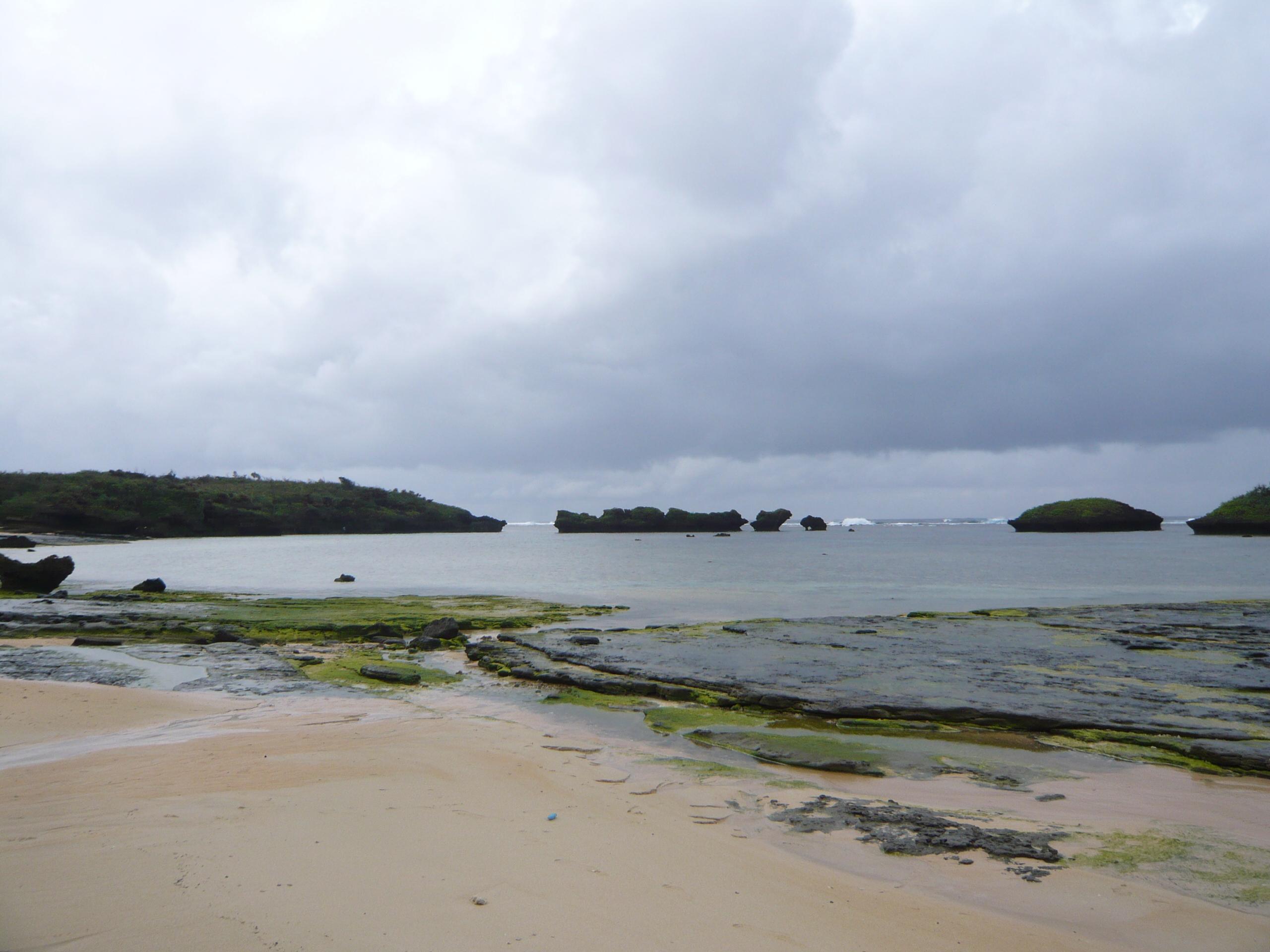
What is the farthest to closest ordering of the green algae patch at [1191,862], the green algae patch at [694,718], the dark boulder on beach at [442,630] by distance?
the dark boulder on beach at [442,630] → the green algae patch at [694,718] → the green algae patch at [1191,862]

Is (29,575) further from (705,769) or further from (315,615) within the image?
(705,769)

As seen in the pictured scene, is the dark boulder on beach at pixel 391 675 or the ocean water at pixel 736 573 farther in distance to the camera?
the ocean water at pixel 736 573

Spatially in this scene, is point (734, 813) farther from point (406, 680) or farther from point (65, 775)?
Result: point (406, 680)

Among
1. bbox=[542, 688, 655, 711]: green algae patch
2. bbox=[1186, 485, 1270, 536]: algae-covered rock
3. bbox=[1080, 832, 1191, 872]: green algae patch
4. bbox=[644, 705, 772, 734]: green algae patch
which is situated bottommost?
bbox=[542, 688, 655, 711]: green algae patch

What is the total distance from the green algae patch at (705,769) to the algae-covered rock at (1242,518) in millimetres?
123522

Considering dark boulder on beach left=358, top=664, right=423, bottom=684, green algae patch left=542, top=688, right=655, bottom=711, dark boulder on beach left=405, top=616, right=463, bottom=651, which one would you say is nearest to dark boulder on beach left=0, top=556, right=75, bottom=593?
dark boulder on beach left=405, top=616, right=463, bottom=651

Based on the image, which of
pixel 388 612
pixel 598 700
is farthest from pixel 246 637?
pixel 598 700

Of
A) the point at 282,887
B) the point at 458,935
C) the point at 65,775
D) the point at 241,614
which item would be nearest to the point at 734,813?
the point at 458,935

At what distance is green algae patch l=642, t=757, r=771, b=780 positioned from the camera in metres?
8.45

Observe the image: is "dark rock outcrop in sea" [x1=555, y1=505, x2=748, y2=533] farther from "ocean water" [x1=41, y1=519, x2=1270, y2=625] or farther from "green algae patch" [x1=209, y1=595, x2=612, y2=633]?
"green algae patch" [x1=209, y1=595, x2=612, y2=633]

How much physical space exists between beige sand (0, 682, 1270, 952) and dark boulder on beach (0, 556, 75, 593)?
2902 cm

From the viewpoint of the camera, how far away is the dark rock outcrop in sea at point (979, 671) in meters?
10.9

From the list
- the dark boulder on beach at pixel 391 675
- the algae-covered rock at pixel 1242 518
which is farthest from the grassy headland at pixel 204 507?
the algae-covered rock at pixel 1242 518

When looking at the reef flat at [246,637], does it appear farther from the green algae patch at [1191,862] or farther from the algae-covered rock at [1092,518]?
the algae-covered rock at [1092,518]
